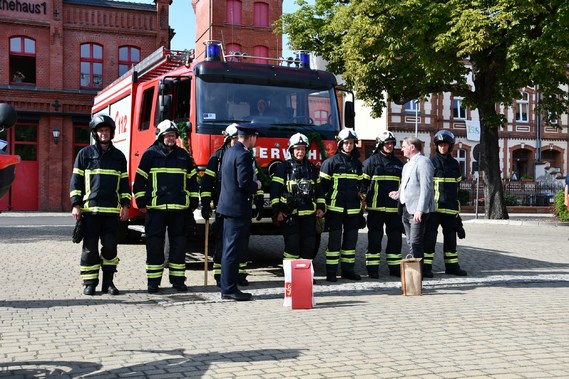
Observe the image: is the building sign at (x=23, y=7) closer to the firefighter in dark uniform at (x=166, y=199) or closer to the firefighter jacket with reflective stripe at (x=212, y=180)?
the firefighter in dark uniform at (x=166, y=199)

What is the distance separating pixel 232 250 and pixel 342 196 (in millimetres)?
2110

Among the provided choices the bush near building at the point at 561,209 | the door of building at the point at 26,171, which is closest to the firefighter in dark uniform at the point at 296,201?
the bush near building at the point at 561,209

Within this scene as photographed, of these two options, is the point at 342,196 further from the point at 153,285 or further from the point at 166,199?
the point at 153,285

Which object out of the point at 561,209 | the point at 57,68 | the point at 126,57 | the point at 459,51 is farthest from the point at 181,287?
the point at 126,57

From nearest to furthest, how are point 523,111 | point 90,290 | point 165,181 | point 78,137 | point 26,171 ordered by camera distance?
point 90,290 < point 165,181 < point 26,171 < point 78,137 < point 523,111

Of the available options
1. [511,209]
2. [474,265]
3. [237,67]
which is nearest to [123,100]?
[237,67]

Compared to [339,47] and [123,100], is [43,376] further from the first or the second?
[339,47]

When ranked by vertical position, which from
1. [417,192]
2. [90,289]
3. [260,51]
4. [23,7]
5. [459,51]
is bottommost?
[90,289]

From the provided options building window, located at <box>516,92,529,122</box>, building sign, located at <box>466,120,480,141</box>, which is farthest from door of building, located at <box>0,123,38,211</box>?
building window, located at <box>516,92,529,122</box>

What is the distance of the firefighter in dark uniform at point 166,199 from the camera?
8.52 metres

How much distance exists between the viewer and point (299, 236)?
902 cm

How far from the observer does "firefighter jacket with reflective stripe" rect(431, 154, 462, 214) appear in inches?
397

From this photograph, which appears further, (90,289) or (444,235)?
(444,235)

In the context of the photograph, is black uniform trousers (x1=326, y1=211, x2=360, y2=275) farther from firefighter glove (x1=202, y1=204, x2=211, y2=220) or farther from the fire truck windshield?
firefighter glove (x1=202, y1=204, x2=211, y2=220)
